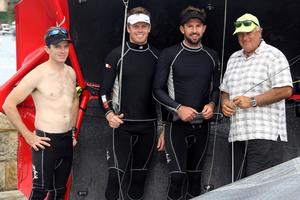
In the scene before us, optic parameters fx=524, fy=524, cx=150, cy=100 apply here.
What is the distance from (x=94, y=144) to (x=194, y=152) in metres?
0.94

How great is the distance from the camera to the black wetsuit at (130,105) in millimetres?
3824

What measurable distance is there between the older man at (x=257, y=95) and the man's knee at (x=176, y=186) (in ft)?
1.69

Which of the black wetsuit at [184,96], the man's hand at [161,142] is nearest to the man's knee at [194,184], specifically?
the black wetsuit at [184,96]

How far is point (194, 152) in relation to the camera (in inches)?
155

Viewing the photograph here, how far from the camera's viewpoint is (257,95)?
349 centimetres

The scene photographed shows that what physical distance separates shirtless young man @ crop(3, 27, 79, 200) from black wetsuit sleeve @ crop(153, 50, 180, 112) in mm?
597

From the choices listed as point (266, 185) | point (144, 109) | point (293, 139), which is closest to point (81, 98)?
point (144, 109)

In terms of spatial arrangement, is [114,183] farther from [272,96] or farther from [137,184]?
[272,96]

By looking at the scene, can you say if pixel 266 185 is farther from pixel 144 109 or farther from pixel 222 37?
pixel 222 37

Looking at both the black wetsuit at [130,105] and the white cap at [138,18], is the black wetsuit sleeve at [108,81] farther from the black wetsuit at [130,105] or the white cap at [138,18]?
the white cap at [138,18]

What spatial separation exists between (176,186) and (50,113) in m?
1.09

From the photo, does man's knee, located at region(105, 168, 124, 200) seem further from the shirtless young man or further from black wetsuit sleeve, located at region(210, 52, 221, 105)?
black wetsuit sleeve, located at region(210, 52, 221, 105)

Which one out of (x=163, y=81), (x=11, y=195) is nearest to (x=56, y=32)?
(x=163, y=81)

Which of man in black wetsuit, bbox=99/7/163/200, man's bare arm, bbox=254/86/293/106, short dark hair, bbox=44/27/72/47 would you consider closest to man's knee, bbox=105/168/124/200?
man in black wetsuit, bbox=99/7/163/200
